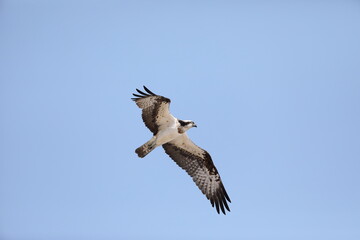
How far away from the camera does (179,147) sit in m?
11.5

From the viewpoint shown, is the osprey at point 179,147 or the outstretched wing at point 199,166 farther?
the outstretched wing at point 199,166

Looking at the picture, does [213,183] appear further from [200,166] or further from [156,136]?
[156,136]

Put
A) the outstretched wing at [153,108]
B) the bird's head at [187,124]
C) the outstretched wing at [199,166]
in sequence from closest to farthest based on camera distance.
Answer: the outstretched wing at [153,108]
the bird's head at [187,124]
the outstretched wing at [199,166]

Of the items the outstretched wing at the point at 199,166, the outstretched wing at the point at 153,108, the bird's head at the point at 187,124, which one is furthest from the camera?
the outstretched wing at the point at 199,166

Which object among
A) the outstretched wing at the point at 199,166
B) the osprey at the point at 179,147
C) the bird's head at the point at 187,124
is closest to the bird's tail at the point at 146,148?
the osprey at the point at 179,147

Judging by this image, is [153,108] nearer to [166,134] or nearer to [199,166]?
[166,134]

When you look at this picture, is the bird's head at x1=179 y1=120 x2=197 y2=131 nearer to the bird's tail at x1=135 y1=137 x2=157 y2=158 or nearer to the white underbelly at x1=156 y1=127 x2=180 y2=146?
the white underbelly at x1=156 y1=127 x2=180 y2=146

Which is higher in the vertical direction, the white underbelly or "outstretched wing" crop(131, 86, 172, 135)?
"outstretched wing" crop(131, 86, 172, 135)

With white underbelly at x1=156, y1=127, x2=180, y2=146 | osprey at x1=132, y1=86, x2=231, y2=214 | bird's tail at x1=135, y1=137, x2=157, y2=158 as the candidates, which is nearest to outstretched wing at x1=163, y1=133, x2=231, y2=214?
osprey at x1=132, y1=86, x2=231, y2=214

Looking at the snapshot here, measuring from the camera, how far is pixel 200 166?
Answer: 1161 centimetres

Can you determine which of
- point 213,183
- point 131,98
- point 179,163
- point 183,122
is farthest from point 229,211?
point 131,98

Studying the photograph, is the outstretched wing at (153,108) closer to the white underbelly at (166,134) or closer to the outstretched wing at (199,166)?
the white underbelly at (166,134)

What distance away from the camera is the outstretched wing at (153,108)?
10.2 meters

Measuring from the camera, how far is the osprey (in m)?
10.4
